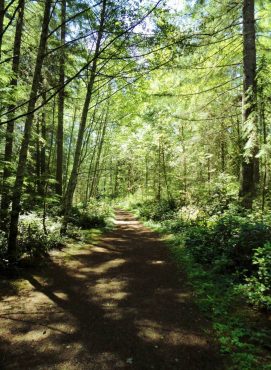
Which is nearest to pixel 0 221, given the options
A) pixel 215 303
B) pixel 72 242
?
pixel 72 242

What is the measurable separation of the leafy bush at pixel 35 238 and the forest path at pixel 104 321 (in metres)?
0.55

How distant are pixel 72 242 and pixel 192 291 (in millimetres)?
5276

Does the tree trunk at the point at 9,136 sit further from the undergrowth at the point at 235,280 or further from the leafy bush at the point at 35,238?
the undergrowth at the point at 235,280

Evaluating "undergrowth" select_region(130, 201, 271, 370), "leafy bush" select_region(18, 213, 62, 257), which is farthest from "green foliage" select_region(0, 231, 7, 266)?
"undergrowth" select_region(130, 201, 271, 370)

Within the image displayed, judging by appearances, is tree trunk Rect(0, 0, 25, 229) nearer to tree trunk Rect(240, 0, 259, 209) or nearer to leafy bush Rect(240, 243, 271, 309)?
leafy bush Rect(240, 243, 271, 309)

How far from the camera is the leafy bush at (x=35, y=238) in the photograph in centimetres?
705

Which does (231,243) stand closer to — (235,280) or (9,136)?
(235,280)

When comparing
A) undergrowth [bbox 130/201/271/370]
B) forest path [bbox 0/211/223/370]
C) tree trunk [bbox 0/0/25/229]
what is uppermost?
tree trunk [bbox 0/0/25/229]

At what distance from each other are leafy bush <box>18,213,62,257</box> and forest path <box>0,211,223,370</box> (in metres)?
0.55

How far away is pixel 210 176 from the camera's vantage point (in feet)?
59.5

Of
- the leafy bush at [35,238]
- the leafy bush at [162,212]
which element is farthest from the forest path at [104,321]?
the leafy bush at [162,212]

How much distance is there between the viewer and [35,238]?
7.42 metres

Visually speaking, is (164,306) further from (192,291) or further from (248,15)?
(248,15)

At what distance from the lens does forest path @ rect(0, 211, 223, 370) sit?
3324 millimetres
